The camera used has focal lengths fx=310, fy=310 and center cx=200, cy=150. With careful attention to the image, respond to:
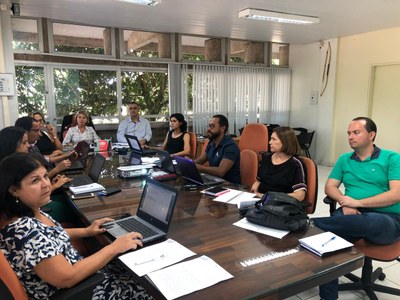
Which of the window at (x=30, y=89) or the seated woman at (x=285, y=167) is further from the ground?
the window at (x=30, y=89)

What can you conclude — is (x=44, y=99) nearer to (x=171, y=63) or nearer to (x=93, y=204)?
(x=171, y=63)

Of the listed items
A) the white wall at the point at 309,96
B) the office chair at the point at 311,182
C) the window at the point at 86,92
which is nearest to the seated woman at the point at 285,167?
the office chair at the point at 311,182

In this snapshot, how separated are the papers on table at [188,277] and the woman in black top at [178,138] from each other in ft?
9.64

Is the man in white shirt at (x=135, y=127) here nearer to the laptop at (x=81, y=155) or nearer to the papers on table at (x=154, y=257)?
the laptop at (x=81, y=155)

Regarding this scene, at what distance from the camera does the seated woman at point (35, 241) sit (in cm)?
115

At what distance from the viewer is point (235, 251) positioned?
139 cm

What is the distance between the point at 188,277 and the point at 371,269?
66.3 inches

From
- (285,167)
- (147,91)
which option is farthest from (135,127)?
(285,167)

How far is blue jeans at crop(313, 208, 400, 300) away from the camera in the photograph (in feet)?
6.37

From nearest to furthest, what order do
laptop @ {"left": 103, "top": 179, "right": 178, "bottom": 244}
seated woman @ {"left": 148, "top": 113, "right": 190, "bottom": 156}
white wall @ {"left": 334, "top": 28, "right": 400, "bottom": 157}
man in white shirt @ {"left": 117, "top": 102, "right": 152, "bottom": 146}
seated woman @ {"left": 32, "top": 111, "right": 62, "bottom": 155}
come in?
laptop @ {"left": 103, "top": 179, "right": 178, "bottom": 244}
seated woman @ {"left": 32, "top": 111, "right": 62, "bottom": 155}
seated woman @ {"left": 148, "top": 113, "right": 190, "bottom": 156}
man in white shirt @ {"left": 117, "top": 102, "right": 152, "bottom": 146}
white wall @ {"left": 334, "top": 28, "right": 400, "bottom": 157}

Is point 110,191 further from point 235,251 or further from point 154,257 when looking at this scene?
point 235,251

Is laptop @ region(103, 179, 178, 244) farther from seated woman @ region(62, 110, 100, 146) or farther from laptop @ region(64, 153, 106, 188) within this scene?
seated woman @ region(62, 110, 100, 146)

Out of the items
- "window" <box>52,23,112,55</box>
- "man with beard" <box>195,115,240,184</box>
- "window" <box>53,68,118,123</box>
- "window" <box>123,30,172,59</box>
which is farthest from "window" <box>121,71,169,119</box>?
"man with beard" <box>195,115,240,184</box>

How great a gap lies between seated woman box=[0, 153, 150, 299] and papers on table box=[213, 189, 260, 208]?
0.76m
